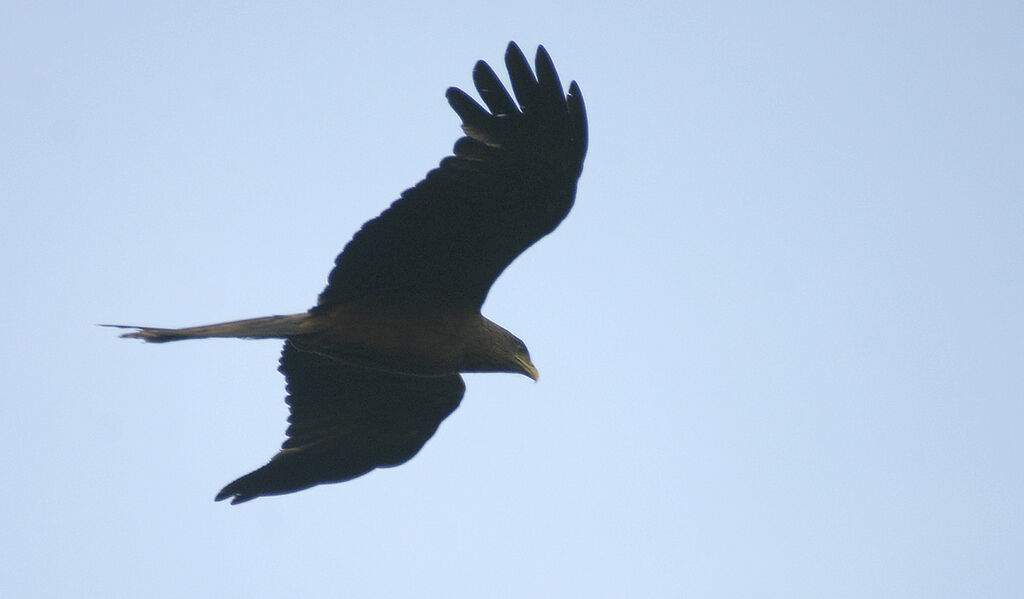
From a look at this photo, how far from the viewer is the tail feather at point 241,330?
20.2ft

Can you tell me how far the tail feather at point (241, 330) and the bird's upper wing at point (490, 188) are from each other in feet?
1.08

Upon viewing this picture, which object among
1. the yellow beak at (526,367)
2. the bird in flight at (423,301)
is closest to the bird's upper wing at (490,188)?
the bird in flight at (423,301)

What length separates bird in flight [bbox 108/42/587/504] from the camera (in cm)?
612

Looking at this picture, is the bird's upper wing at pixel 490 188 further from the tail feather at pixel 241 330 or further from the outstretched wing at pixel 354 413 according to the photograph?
the outstretched wing at pixel 354 413

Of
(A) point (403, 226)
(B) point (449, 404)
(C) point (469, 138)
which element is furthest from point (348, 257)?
(B) point (449, 404)

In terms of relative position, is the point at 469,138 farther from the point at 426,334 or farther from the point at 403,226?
the point at 426,334

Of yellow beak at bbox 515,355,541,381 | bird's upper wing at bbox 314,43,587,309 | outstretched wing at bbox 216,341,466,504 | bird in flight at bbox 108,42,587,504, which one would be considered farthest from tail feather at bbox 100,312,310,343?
yellow beak at bbox 515,355,541,381

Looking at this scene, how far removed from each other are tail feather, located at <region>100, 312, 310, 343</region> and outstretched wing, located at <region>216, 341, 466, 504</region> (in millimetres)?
560

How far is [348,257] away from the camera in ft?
21.0

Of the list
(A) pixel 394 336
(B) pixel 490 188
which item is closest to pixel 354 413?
(A) pixel 394 336

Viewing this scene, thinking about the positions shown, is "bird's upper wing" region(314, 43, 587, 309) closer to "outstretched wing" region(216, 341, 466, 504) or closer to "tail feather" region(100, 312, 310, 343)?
"tail feather" region(100, 312, 310, 343)

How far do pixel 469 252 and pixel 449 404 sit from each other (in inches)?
49.2

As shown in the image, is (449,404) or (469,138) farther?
→ (449,404)

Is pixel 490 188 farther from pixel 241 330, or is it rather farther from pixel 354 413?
pixel 354 413
